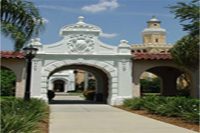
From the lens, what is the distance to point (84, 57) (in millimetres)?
27000

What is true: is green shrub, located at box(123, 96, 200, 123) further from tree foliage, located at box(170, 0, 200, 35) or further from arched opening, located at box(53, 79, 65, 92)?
arched opening, located at box(53, 79, 65, 92)

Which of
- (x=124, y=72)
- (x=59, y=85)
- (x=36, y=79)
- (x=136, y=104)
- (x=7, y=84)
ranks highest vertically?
(x=59, y=85)

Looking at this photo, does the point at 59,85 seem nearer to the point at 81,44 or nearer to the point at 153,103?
the point at 81,44

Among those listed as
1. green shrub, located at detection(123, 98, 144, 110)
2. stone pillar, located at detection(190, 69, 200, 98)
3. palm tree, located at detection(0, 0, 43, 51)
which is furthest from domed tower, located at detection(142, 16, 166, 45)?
palm tree, located at detection(0, 0, 43, 51)

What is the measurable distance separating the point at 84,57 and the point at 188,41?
7008mm

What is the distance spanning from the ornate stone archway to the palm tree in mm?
10174

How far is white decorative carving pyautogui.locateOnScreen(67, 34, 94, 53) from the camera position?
26.7 metres

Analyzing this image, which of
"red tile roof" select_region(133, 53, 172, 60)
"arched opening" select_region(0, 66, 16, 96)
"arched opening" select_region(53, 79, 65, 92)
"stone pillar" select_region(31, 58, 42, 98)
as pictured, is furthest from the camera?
"arched opening" select_region(53, 79, 65, 92)

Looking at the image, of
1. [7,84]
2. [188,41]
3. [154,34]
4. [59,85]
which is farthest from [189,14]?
[154,34]

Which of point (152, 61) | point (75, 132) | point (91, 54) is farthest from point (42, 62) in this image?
point (75, 132)

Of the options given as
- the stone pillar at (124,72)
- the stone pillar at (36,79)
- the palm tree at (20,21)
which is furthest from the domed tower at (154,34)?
the palm tree at (20,21)

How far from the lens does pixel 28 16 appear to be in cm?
1579

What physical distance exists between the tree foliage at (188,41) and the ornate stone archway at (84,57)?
11.6ft

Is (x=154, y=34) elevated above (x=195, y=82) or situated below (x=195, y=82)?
above
